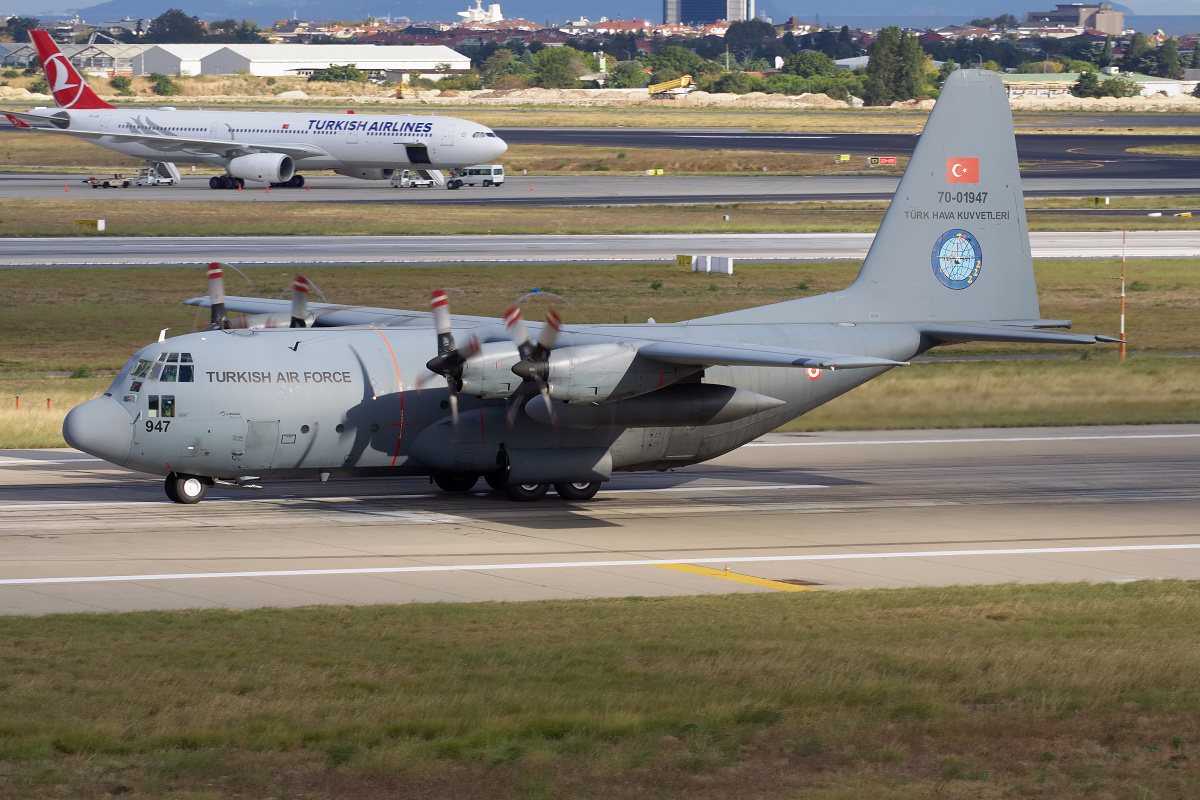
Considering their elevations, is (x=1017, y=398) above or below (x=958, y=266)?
below

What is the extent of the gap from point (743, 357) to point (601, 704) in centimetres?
1082

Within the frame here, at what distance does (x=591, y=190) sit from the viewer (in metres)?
99.8

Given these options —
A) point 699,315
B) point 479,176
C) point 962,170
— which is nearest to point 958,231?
point 962,170

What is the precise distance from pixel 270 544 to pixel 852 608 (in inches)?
394

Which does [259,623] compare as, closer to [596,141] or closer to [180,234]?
[180,234]

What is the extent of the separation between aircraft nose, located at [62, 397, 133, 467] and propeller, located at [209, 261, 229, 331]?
3495mm

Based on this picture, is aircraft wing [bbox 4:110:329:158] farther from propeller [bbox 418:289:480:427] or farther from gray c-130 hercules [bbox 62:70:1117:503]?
propeller [bbox 418:289:480:427]

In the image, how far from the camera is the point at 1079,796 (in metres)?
12.1

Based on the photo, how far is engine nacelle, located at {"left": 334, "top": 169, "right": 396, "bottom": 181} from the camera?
98312 millimetres

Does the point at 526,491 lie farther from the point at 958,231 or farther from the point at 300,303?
the point at 958,231

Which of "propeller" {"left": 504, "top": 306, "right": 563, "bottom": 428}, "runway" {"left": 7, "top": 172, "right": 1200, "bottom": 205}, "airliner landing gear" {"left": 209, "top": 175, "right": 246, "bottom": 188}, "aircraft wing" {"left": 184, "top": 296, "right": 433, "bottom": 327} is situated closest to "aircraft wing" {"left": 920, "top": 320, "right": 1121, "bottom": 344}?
"propeller" {"left": 504, "top": 306, "right": 563, "bottom": 428}

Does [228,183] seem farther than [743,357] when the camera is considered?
Yes

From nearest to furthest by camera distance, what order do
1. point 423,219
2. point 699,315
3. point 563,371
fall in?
1. point 563,371
2. point 699,315
3. point 423,219

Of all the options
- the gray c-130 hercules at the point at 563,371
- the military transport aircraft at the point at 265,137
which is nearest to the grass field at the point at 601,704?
the gray c-130 hercules at the point at 563,371
